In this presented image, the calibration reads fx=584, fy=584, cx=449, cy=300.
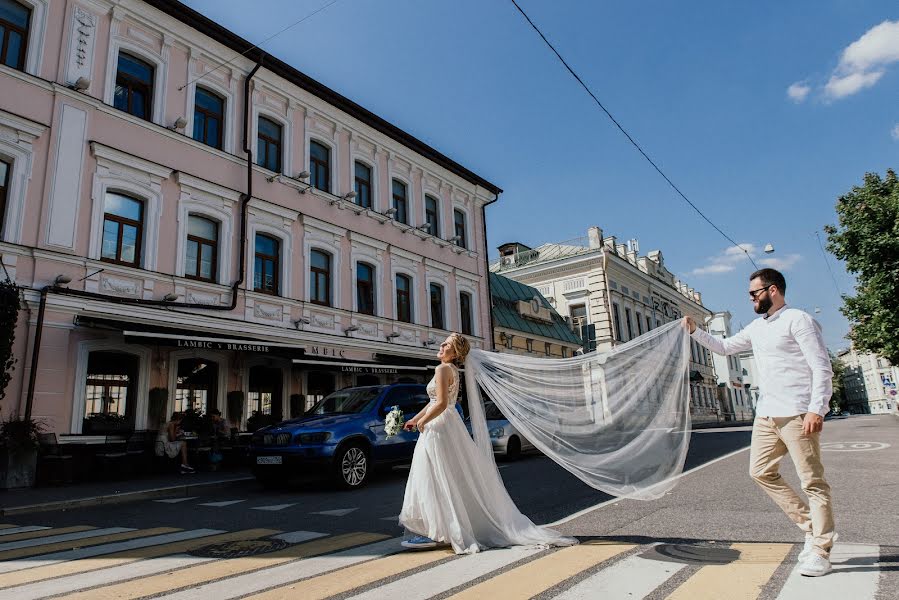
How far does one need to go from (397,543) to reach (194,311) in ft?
37.3

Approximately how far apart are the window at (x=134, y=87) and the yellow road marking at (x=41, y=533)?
11359 millimetres

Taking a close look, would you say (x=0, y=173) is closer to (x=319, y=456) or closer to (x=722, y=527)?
(x=319, y=456)

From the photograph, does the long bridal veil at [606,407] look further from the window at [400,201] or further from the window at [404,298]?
the window at [400,201]

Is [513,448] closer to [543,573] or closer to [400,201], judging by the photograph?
[543,573]

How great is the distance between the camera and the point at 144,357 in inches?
553

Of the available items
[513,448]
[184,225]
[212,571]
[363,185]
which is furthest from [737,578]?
[363,185]

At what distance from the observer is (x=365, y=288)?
20.9 metres

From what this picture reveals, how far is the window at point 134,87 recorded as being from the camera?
592 inches

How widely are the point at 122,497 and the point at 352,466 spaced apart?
389 centimetres

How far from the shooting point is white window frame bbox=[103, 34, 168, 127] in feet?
47.8

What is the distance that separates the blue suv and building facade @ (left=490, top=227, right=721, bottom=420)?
88.5 feet

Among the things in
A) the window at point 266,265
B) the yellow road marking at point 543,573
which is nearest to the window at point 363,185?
the window at point 266,265

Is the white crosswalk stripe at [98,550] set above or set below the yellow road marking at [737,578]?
above

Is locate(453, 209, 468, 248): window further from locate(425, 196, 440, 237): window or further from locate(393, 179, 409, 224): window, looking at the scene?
locate(393, 179, 409, 224): window
